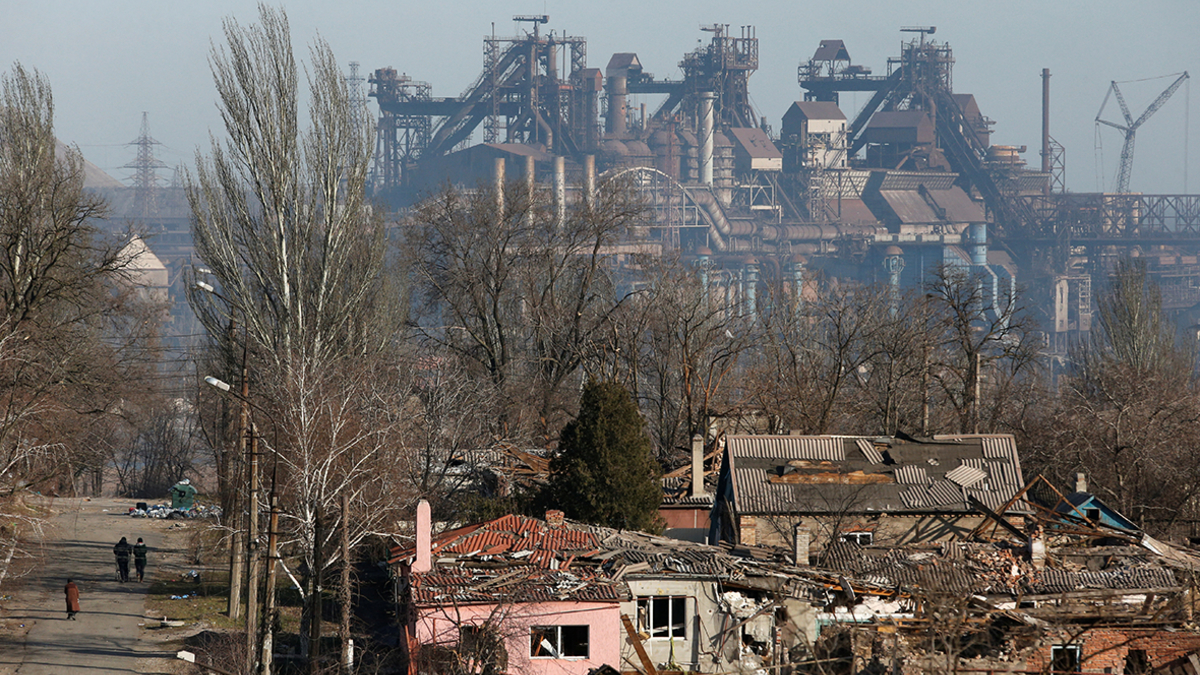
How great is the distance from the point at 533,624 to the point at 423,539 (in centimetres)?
227

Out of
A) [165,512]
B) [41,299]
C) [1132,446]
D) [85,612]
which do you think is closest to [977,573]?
[1132,446]

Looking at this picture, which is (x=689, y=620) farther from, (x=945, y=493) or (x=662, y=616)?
→ (x=945, y=493)

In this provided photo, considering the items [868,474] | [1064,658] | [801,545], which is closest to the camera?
[1064,658]

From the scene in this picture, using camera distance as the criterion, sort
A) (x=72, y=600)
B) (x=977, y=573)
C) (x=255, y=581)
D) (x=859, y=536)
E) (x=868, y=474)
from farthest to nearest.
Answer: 1. (x=868, y=474)
2. (x=859, y=536)
3. (x=72, y=600)
4. (x=977, y=573)
5. (x=255, y=581)

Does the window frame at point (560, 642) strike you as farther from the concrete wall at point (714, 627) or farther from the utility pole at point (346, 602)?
the utility pole at point (346, 602)

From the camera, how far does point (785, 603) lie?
1958 cm

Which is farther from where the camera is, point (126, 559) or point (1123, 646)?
point (126, 559)

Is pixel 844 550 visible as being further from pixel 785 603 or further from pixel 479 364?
pixel 479 364

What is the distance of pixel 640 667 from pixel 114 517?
2525cm

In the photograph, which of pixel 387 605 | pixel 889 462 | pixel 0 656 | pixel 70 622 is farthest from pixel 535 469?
pixel 0 656

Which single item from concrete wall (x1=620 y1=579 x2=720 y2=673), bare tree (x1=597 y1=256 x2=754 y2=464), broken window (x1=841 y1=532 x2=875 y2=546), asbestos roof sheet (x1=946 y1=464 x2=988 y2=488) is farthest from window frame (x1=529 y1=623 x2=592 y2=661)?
bare tree (x1=597 y1=256 x2=754 y2=464)

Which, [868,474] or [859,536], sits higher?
[868,474]

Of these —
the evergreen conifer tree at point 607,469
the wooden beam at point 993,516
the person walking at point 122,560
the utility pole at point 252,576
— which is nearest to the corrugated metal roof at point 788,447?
the evergreen conifer tree at point 607,469

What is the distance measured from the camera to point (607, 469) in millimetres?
26656
